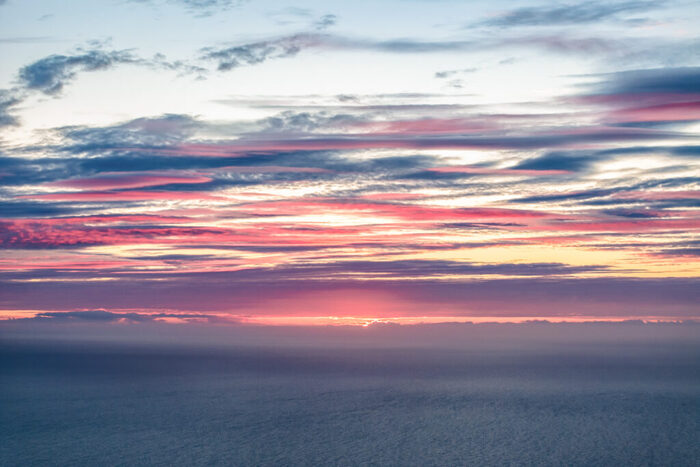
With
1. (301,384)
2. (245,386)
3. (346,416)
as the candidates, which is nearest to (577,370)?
(301,384)

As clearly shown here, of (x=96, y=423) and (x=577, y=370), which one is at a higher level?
(x=96, y=423)

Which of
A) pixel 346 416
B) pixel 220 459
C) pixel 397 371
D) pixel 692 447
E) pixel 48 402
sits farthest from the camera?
pixel 397 371

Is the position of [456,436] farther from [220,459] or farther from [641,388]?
[641,388]

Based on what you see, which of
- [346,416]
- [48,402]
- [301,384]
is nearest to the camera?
[346,416]

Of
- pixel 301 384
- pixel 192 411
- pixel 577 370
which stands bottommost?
pixel 577 370

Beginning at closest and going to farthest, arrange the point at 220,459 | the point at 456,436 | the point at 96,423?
1. the point at 220,459
2. the point at 456,436
3. the point at 96,423

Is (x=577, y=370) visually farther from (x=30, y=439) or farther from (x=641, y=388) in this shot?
(x=30, y=439)

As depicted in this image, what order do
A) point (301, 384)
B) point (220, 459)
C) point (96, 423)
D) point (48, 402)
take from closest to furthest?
1. point (220, 459)
2. point (96, 423)
3. point (48, 402)
4. point (301, 384)

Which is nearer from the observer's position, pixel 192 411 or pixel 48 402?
pixel 192 411

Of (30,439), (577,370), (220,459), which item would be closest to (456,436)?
(220,459)
